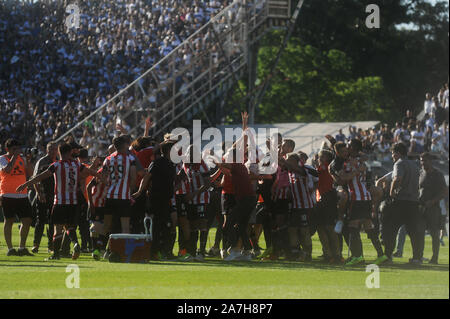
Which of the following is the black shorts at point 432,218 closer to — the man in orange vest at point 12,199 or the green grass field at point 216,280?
the green grass field at point 216,280

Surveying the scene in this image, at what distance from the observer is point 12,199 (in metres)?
16.3

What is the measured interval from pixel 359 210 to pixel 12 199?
5992 millimetres

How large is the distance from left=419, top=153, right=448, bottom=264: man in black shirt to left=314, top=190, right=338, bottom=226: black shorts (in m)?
1.83

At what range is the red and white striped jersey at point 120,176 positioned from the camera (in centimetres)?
1447

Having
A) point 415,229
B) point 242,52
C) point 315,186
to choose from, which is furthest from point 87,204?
point 242,52

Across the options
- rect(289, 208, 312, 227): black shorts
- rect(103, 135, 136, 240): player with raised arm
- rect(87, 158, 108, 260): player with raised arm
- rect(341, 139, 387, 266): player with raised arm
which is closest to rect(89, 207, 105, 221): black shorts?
rect(87, 158, 108, 260): player with raised arm

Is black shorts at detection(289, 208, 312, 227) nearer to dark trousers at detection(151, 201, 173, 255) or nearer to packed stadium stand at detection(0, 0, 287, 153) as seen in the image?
dark trousers at detection(151, 201, 173, 255)

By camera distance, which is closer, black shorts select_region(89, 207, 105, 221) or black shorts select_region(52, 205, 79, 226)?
black shorts select_region(52, 205, 79, 226)

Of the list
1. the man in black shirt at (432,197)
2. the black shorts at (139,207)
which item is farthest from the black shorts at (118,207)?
the man in black shirt at (432,197)

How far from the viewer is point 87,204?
17125 mm

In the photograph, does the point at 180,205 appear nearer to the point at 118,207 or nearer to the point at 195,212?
the point at 195,212

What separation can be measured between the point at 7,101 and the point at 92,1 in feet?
27.2

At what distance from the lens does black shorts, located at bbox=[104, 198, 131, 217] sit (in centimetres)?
1448

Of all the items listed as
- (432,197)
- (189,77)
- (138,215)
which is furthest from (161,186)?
(189,77)
